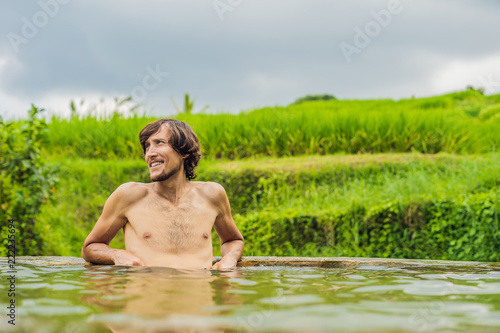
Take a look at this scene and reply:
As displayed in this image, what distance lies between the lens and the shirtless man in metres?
3.51

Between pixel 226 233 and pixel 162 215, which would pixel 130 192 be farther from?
pixel 226 233

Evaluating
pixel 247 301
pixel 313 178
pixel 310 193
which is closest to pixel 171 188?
pixel 247 301

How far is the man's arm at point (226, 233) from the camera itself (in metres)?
3.77

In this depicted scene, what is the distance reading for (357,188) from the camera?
8.41 metres

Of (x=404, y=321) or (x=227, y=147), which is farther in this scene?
(x=227, y=147)

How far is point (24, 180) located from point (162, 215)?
3651mm

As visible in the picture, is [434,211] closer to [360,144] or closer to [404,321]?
[360,144]

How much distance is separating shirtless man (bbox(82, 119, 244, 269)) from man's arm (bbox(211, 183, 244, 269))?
0.06ft

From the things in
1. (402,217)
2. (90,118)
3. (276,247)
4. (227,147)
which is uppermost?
(90,118)

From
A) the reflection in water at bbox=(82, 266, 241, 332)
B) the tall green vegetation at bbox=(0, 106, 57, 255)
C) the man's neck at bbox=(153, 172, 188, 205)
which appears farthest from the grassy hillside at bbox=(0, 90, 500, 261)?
the reflection in water at bbox=(82, 266, 241, 332)

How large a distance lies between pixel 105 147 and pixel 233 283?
875cm

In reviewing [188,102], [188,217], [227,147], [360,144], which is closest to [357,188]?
[360,144]

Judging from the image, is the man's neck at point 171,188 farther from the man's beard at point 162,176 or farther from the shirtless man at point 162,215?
the man's beard at point 162,176

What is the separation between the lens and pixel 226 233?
13.2 ft
